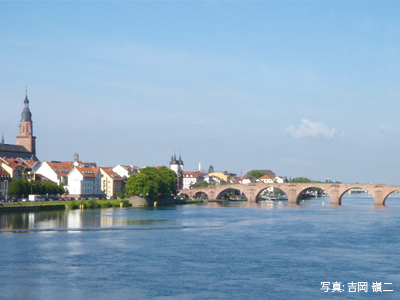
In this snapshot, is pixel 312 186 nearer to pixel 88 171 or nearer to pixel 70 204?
pixel 88 171

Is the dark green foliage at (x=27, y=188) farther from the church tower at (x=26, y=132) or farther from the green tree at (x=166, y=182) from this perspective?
the church tower at (x=26, y=132)

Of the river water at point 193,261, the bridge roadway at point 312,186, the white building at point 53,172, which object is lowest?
the river water at point 193,261

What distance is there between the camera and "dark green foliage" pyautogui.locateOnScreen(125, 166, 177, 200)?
101 meters

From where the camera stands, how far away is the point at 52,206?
7831 centimetres

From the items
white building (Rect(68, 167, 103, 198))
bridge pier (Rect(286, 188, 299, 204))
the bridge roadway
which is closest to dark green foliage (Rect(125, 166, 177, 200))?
white building (Rect(68, 167, 103, 198))

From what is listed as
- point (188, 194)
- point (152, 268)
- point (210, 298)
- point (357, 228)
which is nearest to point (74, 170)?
point (188, 194)

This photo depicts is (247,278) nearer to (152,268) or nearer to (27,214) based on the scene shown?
(152,268)

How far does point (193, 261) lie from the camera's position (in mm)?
36344

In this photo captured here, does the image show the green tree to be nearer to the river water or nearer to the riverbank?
the riverbank

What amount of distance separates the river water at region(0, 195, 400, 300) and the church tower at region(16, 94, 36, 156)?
100458 millimetres

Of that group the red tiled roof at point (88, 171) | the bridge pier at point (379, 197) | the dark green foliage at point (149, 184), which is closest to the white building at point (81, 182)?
the red tiled roof at point (88, 171)

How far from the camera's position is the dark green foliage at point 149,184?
331 ft

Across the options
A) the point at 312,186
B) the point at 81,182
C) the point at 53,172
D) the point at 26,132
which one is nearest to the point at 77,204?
the point at 81,182

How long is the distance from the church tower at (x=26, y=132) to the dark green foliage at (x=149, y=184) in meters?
55.9
